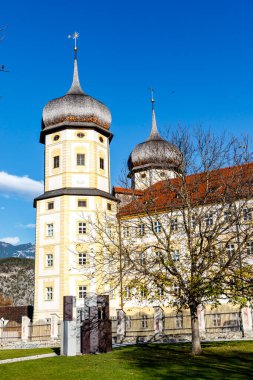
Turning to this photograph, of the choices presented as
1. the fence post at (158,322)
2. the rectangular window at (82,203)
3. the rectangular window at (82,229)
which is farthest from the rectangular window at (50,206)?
the fence post at (158,322)

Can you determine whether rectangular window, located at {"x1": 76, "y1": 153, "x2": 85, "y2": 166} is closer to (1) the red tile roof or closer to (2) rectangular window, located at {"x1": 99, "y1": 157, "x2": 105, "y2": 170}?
(2) rectangular window, located at {"x1": 99, "y1": 157, "x2": 105, "y2": 170}

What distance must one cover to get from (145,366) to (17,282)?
7959cm

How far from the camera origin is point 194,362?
46.8ft

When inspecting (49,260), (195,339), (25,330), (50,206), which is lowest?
(25,330)

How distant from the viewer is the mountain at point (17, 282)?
280ft

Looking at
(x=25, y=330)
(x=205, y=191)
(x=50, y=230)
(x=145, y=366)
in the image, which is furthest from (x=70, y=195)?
(x=145, y=366)

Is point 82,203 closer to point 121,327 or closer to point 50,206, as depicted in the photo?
point 50,206

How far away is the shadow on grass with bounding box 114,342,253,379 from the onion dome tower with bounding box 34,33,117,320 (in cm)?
1674

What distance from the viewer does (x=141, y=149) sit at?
153 feet

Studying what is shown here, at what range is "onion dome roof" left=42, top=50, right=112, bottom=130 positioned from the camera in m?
38.5

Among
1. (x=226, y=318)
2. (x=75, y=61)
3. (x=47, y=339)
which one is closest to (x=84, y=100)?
(x=75, y=61)

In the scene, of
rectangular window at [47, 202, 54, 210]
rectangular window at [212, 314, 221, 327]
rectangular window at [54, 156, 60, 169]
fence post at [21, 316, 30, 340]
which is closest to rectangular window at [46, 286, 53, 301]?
fence post at [21, 316, 30, 340]

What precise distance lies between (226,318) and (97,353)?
952 cm

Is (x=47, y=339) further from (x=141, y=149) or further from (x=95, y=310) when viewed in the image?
(x=141, y=149)
